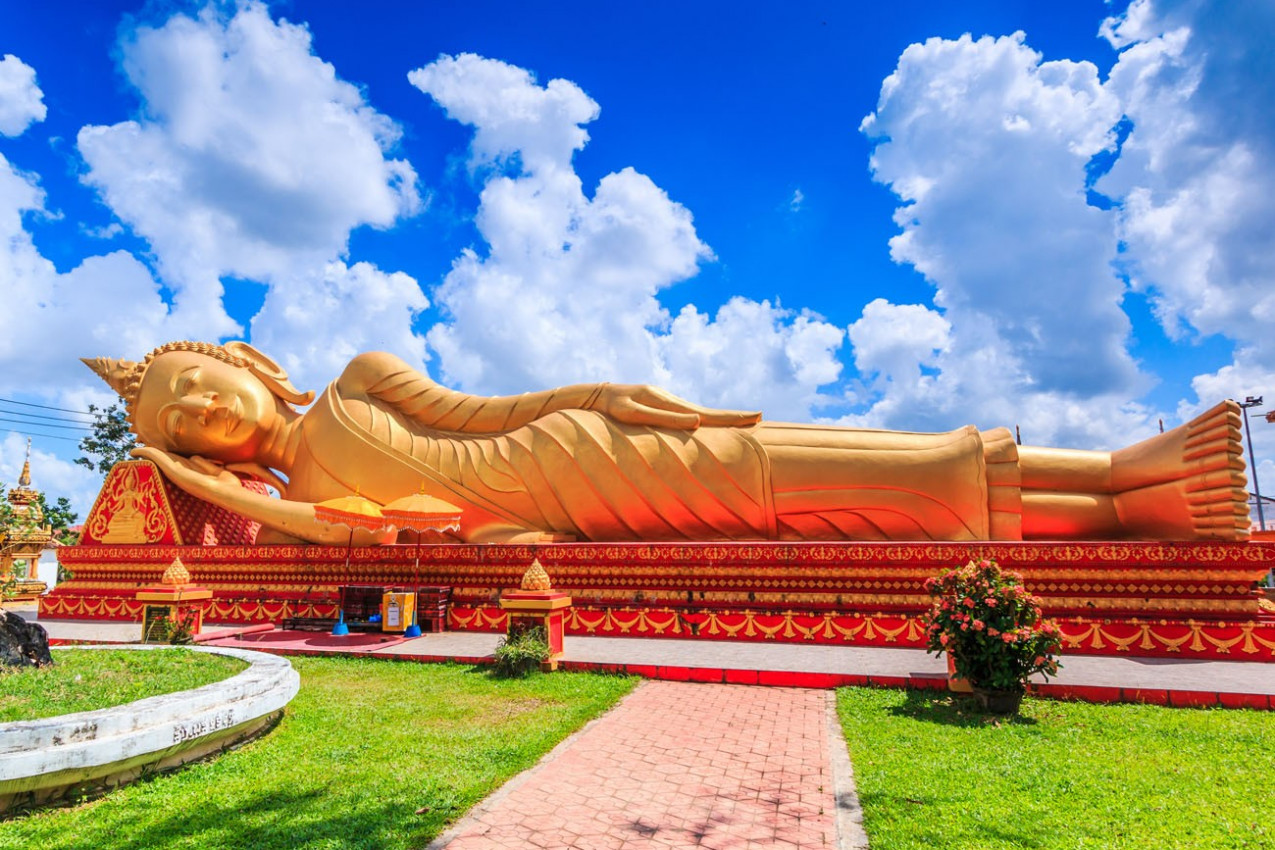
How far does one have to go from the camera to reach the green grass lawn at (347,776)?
3582 mm

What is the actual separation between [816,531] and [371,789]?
329 inches

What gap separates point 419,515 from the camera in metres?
10.8

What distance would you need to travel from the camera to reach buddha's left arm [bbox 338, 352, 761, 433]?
11.8 metres

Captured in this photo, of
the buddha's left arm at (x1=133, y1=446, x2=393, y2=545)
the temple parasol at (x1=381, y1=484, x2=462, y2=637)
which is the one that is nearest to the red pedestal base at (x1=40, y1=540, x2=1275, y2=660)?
the buddha's left arm at (x1=133, y1=446, x2=393, y2=545)

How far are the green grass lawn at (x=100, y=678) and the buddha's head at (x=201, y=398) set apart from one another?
24.4 ft

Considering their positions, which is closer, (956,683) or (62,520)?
(956,683)

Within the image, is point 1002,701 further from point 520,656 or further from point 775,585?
point 520,656

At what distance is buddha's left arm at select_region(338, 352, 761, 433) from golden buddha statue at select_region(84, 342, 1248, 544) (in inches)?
1.1

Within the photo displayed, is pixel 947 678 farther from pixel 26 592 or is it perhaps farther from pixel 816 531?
pixel 26 592

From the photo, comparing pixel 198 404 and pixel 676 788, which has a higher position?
pixel 198 404

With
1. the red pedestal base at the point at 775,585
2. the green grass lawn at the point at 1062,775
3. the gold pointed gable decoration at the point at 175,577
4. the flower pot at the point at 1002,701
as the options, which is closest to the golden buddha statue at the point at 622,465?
the red pedestal base at the point at 775,585

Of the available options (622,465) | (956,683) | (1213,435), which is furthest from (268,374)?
(1213,435)

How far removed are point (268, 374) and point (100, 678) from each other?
1018cm

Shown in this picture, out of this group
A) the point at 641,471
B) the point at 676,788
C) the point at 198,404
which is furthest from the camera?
the point at 198,404
